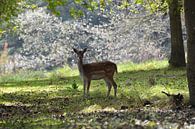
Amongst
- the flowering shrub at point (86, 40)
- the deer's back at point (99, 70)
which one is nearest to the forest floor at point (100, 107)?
the deer's back at point (99, 70)

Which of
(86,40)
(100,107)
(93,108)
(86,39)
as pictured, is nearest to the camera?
(93,108)

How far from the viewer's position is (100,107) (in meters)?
13.1

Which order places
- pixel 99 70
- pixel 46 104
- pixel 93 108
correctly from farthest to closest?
1. pixel 99 70
2. pixel 46 104
3. pixel 93 108

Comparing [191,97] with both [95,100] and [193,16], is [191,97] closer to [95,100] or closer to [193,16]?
[193,16]

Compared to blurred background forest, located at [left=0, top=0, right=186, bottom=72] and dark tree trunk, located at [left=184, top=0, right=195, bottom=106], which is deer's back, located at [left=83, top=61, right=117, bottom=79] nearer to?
dark tree trunk, located at [left=184, top=0, right=195, bottom=106]

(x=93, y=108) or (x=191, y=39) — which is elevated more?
(x=191, y=39)

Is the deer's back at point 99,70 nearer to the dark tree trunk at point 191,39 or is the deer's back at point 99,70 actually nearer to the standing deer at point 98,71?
the standing deer at point 98,71

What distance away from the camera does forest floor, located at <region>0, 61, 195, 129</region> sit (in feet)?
30.0

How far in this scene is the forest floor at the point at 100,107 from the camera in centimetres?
915

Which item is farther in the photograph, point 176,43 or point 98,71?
point 176,43

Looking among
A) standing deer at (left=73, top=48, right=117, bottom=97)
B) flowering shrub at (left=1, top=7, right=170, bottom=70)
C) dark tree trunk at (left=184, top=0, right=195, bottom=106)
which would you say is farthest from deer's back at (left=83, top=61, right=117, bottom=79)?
flowering shrub at (left=1, top=7, right=170, bottom=70)

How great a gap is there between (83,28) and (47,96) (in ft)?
85.7

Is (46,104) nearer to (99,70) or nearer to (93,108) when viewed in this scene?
(93,108)

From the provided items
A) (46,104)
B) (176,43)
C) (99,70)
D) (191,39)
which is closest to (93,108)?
(46,104)
